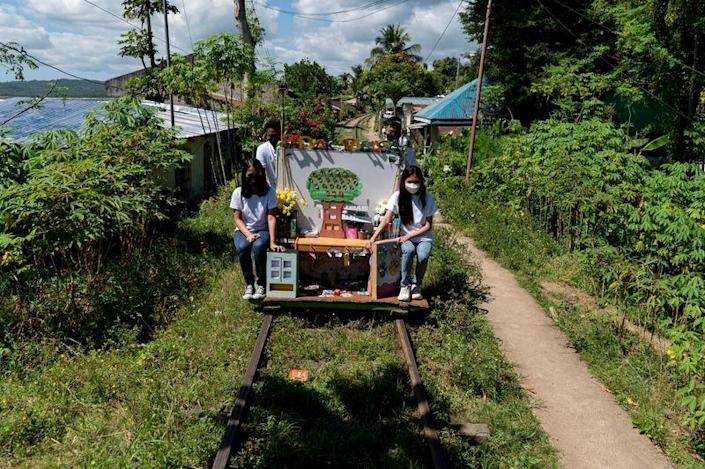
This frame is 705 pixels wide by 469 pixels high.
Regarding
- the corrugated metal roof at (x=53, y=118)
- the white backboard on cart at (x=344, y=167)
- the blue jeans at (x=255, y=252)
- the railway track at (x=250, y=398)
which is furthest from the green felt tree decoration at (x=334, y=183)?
the corrugated metal roof at (x=53, y=118)

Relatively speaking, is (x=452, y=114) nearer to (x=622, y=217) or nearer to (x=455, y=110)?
(x=455, y=110)

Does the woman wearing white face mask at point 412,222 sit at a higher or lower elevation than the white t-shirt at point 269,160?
lower

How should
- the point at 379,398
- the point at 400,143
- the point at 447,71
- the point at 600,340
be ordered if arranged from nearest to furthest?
the point at 379,398, the point at 600,340, the point at 400,143, the point at 447,71

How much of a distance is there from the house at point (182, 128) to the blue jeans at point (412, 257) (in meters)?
6.21

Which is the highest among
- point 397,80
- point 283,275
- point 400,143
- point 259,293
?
point 397,80

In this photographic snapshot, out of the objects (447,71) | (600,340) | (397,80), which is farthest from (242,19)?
(447,71)

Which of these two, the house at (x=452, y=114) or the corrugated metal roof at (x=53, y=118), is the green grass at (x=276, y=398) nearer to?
the corrugated metal roof at (x=53, y=118)

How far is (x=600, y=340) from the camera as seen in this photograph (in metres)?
6.73

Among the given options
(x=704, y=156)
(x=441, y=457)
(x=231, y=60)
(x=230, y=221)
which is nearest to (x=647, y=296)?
(x=441, y=457)

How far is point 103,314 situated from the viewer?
6781mm

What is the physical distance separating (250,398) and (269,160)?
388cm

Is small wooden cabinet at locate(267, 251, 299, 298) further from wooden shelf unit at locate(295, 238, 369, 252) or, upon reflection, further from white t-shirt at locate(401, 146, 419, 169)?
white t-shirt at locate(401, 146, 419, 169)

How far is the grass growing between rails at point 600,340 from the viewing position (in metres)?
5.02

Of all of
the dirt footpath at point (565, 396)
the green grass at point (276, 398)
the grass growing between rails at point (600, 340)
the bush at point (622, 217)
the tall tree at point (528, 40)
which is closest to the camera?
the green grass at point (276, 398)
